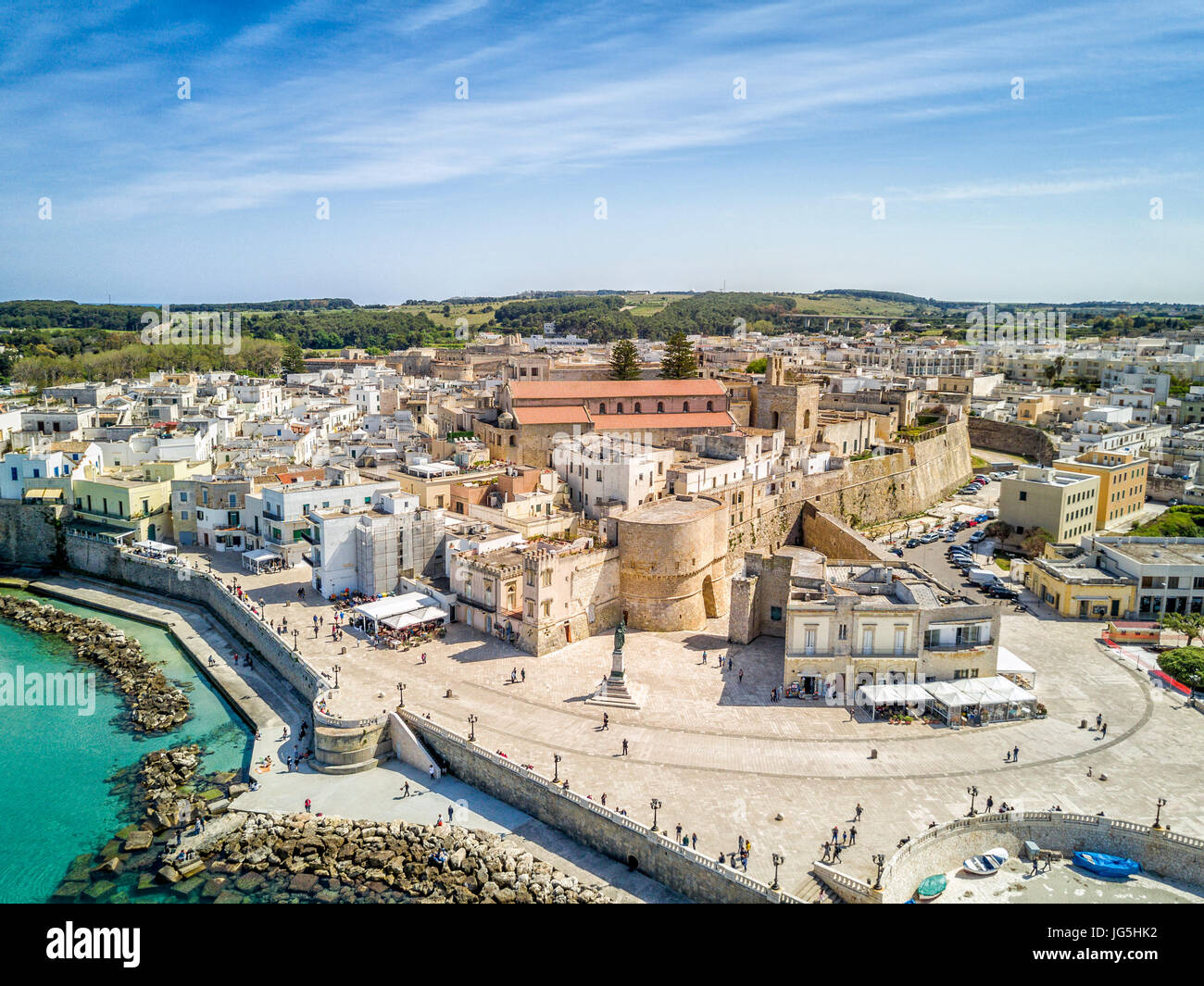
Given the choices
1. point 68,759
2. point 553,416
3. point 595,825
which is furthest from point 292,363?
point 595,825

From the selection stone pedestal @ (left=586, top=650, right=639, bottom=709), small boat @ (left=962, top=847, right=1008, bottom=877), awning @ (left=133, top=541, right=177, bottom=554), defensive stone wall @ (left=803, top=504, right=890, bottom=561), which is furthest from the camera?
awning @ (left=133, top=541, right=177, bottom=554)

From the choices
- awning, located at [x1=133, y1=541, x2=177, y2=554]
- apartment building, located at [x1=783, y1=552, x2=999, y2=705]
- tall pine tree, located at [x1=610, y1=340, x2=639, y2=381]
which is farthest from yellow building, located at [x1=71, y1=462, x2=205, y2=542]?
apartment building, located at [x1=783, y1=552, x2=999, y2=705]

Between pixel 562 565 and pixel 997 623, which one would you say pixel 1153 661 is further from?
pixel 562 565

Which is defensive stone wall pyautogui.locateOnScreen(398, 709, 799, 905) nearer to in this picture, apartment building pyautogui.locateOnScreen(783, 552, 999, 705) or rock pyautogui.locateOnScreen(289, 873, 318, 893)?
rock pyautogui.locateOnScreen(289, 873, 318, 893)

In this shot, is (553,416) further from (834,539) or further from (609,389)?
(834,539)

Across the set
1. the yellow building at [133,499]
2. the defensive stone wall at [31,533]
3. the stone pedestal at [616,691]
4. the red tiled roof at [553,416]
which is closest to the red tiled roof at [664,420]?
the red tiled roof at [553,416]
